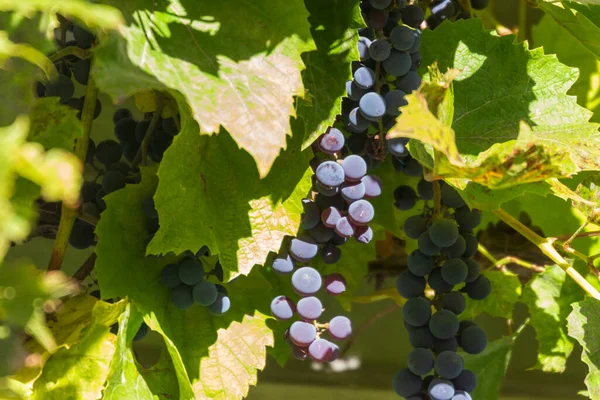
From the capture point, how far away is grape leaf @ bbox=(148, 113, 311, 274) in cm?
57

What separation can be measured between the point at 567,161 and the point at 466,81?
0.68 feet

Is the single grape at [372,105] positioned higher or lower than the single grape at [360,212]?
higher

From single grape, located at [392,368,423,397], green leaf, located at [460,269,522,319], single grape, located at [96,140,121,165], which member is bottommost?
green leaf, located at [460,269,522,319]

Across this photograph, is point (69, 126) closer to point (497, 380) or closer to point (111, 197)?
point (111, 197)

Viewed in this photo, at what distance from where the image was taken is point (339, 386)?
1.02 m

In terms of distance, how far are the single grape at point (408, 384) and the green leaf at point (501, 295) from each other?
21 centimetres

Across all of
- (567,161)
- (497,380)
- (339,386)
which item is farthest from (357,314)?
(567,161)

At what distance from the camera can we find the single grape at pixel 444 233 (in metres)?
0.62

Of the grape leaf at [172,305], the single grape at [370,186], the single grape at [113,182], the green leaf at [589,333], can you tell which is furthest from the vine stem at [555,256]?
the single grape at [113,182]

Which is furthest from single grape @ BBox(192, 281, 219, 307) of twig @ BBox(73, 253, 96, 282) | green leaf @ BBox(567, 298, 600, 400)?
green leaf @ BBox(567, 298, 600, 400)

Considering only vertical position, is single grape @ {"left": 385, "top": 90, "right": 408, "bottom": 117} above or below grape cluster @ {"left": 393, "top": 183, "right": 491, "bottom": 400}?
above

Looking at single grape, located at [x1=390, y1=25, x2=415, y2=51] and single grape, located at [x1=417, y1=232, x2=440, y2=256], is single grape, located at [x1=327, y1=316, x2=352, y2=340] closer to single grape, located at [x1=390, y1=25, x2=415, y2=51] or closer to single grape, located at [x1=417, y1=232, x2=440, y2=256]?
single grape, located at [x1=417, y1=232, x2=440, y2=256]

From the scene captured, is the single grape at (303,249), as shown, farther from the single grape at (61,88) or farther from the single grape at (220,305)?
the single grape at (61,88)

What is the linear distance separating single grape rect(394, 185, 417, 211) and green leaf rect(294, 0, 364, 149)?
19 centimetres
